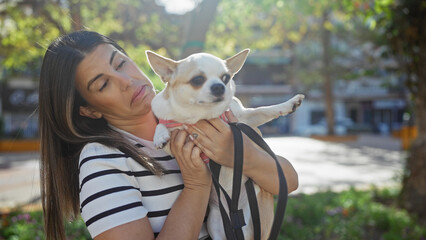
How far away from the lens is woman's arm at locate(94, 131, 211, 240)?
127cm

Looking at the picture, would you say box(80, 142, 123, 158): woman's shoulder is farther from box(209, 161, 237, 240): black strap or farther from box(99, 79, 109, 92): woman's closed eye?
box(209, 161, 237, 240): black strap

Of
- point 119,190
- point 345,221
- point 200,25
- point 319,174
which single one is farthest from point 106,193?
point 319,174

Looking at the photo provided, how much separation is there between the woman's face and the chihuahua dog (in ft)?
0.34

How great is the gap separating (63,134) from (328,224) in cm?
344

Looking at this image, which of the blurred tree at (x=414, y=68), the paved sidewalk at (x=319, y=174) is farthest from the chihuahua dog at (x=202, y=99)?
the paved sidewalk at (x=319, y=174)

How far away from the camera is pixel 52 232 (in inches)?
66.1

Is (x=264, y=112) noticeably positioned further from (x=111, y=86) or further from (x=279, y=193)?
(x=111, y=86)

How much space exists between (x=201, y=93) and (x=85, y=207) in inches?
28.0

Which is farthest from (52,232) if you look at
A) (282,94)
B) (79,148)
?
(282,94)

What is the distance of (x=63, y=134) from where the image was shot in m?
1.61

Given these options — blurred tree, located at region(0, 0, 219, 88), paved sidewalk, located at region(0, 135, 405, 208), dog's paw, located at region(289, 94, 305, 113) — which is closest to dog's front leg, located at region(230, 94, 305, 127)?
dog's paw, located at region(289, 94, 305, 113)

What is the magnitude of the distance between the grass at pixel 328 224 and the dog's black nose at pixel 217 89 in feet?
8.70

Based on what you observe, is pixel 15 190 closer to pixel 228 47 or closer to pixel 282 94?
pixel 228 47

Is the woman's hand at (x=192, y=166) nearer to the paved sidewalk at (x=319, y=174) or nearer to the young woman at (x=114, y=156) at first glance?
the young woman at (x=114, y=156)
